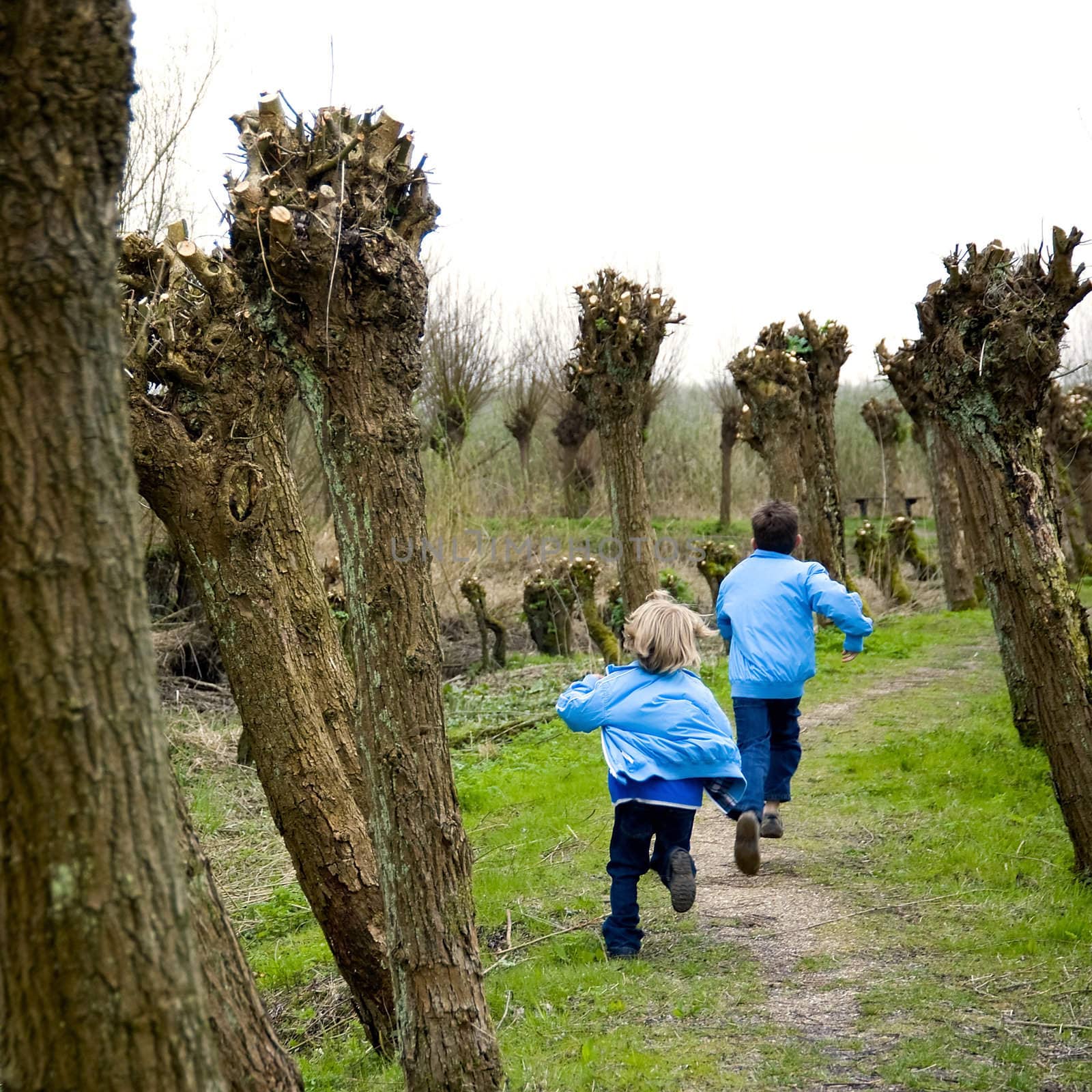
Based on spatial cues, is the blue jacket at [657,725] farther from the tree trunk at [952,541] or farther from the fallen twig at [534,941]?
the tree trunk at [952,541]

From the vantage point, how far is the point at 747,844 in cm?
574

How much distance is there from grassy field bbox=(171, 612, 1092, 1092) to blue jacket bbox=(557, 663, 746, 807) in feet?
2.83

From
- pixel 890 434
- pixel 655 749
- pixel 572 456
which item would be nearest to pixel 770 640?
pixel 655 749

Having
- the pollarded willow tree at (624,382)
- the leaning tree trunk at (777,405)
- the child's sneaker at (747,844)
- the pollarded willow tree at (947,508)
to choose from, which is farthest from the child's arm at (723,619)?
the pollarded willow tree at (947,508)

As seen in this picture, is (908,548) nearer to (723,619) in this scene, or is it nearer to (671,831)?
(723,619)

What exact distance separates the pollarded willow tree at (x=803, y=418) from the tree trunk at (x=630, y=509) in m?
4.69

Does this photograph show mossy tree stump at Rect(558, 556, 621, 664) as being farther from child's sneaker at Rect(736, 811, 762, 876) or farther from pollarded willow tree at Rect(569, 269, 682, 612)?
child's sneaker at Rect(736, 811, 762, 876)

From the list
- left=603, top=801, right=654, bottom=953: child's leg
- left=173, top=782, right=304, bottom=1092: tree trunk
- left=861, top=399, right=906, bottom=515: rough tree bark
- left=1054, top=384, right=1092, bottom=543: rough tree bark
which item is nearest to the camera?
left=173, top=782, right=304, bottom=1092: tree trunk

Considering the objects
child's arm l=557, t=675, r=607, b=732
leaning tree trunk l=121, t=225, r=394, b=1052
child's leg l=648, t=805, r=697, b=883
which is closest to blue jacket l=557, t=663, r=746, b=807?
Result: child's arm l=557, t=675, r=607, b=732

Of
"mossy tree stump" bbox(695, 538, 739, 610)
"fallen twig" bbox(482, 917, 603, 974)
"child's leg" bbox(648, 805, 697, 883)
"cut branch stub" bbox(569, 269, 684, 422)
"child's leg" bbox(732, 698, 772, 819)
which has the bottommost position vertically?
"fallen twig" bbox(482, 917, 603, 974)

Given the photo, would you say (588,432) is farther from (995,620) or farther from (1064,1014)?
(1064,1014)

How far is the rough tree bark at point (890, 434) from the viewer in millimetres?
26047

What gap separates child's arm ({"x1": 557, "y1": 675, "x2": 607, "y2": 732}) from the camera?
16.4 ft

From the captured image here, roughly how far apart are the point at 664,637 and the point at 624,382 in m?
6.61
